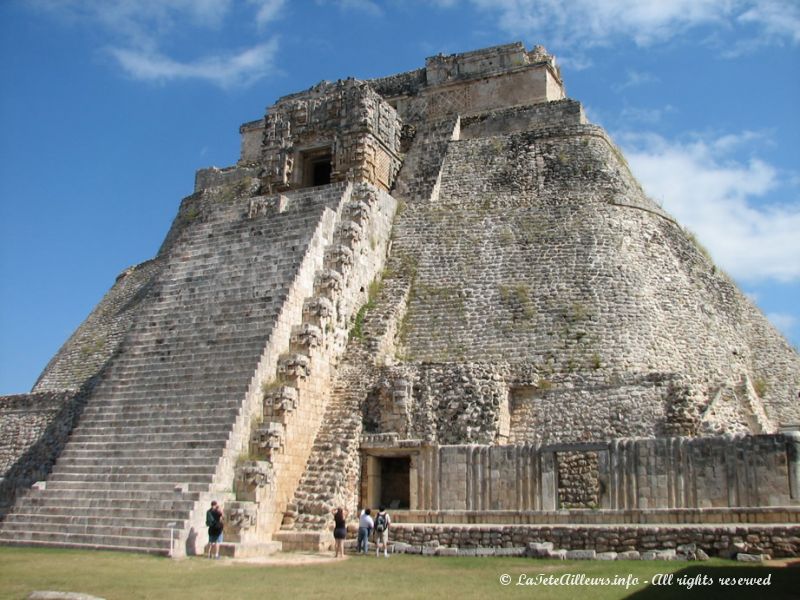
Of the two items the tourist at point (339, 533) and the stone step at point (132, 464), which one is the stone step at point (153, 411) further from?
the tourist at point (339, 533)

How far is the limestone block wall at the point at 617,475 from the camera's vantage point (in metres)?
12.8

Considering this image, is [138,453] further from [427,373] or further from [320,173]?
[320,173]

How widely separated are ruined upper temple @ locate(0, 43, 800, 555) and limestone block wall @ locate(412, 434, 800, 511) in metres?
0.04

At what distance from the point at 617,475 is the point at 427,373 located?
174 inches

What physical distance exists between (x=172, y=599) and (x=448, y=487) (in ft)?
21.1

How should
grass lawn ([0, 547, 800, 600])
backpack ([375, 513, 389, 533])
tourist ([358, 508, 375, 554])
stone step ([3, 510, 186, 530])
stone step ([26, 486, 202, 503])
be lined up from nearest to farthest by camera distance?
grass lawn ([0, 547, 800, 600]) < backpack ([375, 513, 389, 533]) < stone step ([3, 510, 186, 530]) < tourist ([358, 508, 375, 554]) < stone step ([26, 486, 202, 503])

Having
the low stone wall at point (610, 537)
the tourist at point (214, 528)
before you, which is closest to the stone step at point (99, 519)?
the tourist at point (214, 528)

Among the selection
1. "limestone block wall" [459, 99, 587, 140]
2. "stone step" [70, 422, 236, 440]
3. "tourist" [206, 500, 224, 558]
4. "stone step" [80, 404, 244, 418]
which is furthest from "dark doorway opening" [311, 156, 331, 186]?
"tourist" [206, 500, 224, 558]

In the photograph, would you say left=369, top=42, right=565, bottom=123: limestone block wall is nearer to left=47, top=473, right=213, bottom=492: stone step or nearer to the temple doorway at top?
the temple doorway at top

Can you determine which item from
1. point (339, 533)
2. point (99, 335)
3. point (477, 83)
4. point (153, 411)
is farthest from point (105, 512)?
point (477, 83)

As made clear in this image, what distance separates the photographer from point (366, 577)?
10758 millimetres

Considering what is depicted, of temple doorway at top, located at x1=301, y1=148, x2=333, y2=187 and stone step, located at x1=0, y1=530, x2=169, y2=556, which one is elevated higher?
temple doorway at top, located at x1=301, y1=148, x2=333, y2=187

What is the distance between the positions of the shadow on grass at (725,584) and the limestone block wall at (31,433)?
15250mm

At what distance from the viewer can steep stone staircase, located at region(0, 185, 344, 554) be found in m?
13.8
